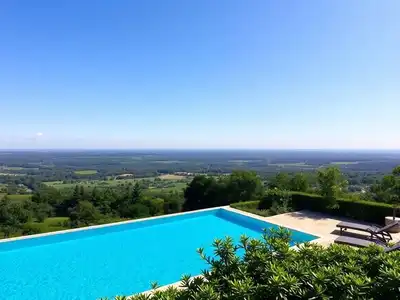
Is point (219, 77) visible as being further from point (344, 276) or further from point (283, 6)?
point (344, 276)

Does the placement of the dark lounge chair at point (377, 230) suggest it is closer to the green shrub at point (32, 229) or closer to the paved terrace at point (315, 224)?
the paved terrace at point (315, 224)

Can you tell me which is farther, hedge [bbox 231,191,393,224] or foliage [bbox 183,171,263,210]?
foliage [bbox 183,171,263,210]

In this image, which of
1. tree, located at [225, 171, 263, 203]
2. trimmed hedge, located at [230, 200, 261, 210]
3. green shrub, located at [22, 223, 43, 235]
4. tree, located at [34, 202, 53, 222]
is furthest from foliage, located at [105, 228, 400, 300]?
tree, located at [34, 202, 53, 222]

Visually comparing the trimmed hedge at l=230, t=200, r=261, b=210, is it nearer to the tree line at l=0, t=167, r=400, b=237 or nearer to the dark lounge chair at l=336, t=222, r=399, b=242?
the tree line at l=0, t=167, r=400, b=237

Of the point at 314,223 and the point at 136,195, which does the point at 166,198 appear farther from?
the point at 314,223

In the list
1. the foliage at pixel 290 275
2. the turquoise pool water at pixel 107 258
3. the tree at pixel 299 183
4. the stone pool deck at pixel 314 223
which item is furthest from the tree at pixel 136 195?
the foliage at pixel 290 275

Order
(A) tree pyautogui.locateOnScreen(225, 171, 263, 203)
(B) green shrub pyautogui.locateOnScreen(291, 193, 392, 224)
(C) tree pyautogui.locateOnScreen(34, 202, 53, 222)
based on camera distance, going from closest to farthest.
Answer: (B) green shrub pyautogui.locateOnScreen(291, 193, 392, 224) → (C) tree pyautogui.locateOnScreen(34, 202, 53, 222) → (A) tree pyautogui.locateOnScreen(225, 171, 263, 203)

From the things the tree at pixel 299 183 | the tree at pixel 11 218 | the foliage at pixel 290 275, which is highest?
the foliage at pixel 290 275
